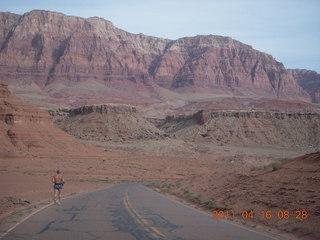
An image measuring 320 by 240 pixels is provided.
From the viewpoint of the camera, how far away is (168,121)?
5428 inches

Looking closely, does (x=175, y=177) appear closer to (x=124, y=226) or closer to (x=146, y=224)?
(x=146, y=224)

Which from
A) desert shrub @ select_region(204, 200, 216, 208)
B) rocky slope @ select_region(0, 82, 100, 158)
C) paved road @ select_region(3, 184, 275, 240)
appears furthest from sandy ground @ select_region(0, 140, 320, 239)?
rocky slope @ select_region(0, 82, 100, 158)

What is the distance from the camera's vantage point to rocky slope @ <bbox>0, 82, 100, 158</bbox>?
57.0 meters

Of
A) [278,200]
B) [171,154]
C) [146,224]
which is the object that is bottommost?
[171,154]

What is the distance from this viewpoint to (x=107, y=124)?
338 feet

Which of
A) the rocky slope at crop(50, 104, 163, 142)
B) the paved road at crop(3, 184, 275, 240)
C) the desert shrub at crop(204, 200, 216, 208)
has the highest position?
the paved road at crop(3, 184, 275, 240)

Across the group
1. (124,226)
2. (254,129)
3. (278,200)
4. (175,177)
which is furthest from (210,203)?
(254,129)

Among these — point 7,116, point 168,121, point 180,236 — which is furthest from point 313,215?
point 168,121

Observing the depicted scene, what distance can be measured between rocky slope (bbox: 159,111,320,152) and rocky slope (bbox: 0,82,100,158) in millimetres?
49112

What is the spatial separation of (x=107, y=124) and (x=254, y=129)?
38.3 m

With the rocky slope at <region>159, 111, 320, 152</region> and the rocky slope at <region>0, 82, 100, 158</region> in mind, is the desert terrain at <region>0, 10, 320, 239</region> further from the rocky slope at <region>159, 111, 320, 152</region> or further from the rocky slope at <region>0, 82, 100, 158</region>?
the rocky slope at <region>159, 111, 320, 152</region>

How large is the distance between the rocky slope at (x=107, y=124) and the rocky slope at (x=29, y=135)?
2913 cm

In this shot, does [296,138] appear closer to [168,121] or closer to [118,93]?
[168,121]

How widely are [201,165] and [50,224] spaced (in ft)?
185
